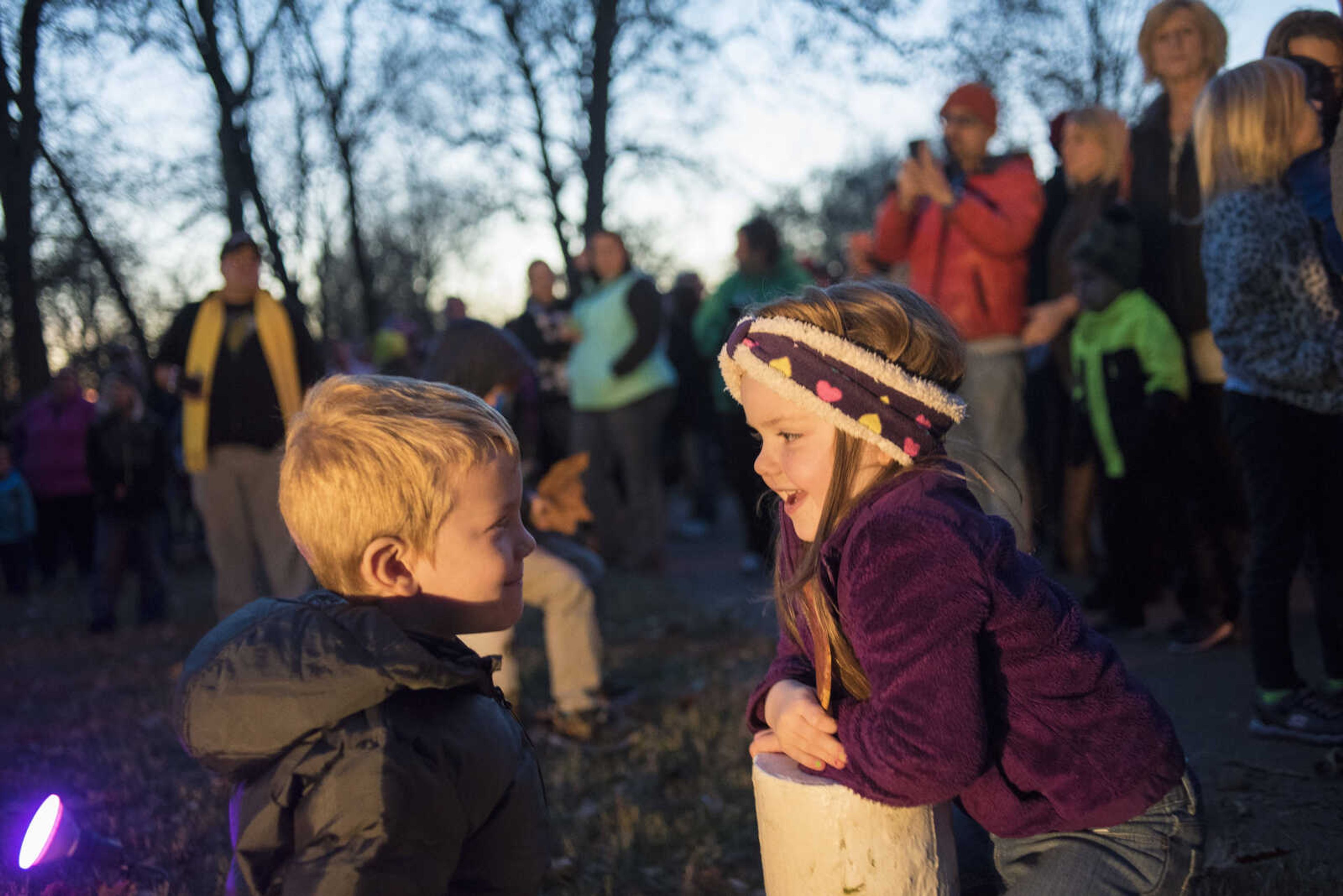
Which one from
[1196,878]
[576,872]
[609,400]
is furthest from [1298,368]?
[609,400]

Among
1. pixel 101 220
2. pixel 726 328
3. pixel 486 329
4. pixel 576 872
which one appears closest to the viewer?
pixel 576 872

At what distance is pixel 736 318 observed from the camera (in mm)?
7570

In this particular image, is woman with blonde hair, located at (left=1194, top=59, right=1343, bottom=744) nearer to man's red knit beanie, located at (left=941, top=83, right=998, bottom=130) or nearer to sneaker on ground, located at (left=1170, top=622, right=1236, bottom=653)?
sneaker on ground, located at (left=1170, top=622, right=1236, bottom=653)

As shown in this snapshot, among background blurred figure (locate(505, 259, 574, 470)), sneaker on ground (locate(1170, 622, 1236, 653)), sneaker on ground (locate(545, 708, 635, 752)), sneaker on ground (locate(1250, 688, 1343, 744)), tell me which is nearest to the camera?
sneaker on ground (locate(1250, 688, 1343, 744))

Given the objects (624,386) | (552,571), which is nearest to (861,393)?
(552,571)

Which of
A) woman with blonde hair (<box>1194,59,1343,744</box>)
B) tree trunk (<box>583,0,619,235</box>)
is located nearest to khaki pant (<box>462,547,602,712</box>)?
woman with blonde hair (<box>1194,59,1343,744</box>)

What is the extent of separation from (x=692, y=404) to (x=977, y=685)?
31.7 feet

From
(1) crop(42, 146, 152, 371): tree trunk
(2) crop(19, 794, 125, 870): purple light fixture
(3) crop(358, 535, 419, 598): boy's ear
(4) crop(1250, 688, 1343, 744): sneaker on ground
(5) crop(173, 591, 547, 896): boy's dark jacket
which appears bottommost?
(4) crop(1250, 688, 1343, 744): sneaker on ground

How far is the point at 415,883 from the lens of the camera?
1741 mm

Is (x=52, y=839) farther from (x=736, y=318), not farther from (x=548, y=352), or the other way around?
(x=548, y=352)

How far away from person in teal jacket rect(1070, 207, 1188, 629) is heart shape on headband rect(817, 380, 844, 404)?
3.49 meters

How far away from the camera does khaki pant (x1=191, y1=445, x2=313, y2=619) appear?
245 inches

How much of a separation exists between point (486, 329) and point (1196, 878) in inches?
130

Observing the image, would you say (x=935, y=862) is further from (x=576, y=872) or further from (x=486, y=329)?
(x=486, y=329)
